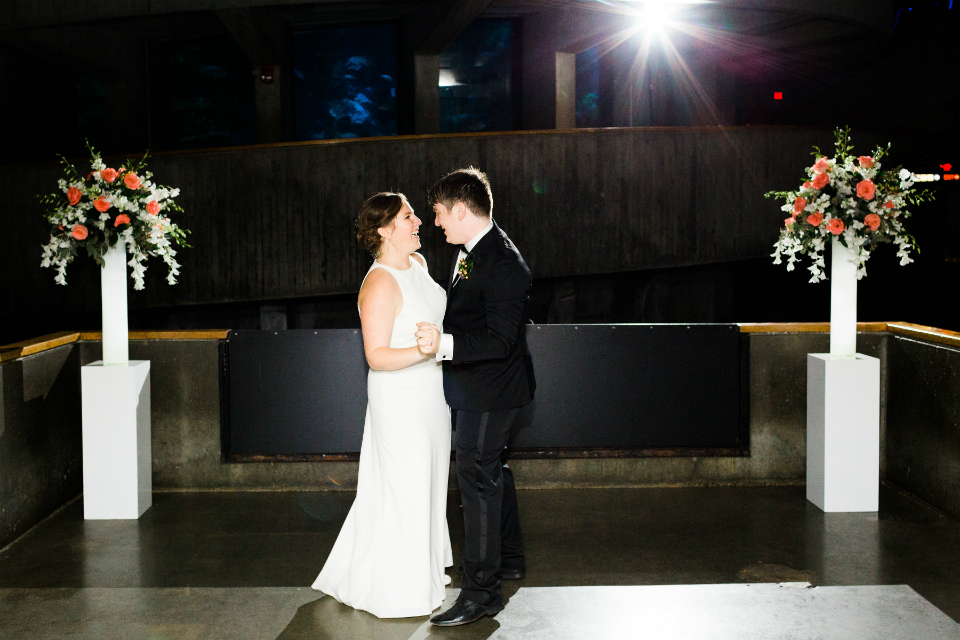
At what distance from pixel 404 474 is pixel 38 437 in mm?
2352

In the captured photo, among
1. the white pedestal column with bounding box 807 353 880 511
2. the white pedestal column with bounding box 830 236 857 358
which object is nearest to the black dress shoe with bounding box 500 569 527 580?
the white pedestal column with bounding box 807 353 880 511

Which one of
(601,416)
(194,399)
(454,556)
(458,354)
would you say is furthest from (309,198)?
(458,354)

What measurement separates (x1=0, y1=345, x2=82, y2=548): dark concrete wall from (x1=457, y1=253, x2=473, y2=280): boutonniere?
245 centimetres

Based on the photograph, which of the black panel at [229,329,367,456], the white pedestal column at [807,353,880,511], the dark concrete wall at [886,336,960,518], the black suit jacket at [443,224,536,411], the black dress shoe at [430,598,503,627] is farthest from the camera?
the black panel at [229,329,367,456]

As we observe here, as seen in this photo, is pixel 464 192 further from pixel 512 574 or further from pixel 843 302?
pixel 843 302

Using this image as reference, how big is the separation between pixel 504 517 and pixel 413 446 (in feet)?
1.82

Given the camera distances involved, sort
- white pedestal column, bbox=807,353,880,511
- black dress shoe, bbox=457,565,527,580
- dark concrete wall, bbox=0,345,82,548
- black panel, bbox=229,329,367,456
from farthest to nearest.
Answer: black panel, bbox=229,329,367,456 < white pedestal column, bbox=807,353,880,511 < dark concrete wall, bbox=0,345,82,548 < black dress shoe, bbox=457,565,527,580

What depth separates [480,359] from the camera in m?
2.93

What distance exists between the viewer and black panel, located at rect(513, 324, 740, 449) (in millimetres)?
4988

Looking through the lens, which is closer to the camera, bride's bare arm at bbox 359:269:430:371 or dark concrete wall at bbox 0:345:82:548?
bride's bare arm at bbox 359:269:430:371

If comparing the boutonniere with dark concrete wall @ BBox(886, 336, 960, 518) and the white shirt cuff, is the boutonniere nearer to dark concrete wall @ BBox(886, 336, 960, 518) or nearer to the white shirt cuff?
the white shirt cuff

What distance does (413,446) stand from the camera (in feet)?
10.4

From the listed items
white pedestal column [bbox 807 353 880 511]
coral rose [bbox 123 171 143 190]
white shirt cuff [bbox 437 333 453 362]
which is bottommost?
white pedestal column [bbox 807 353 880 511]

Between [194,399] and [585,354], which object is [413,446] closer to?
[585,354]
